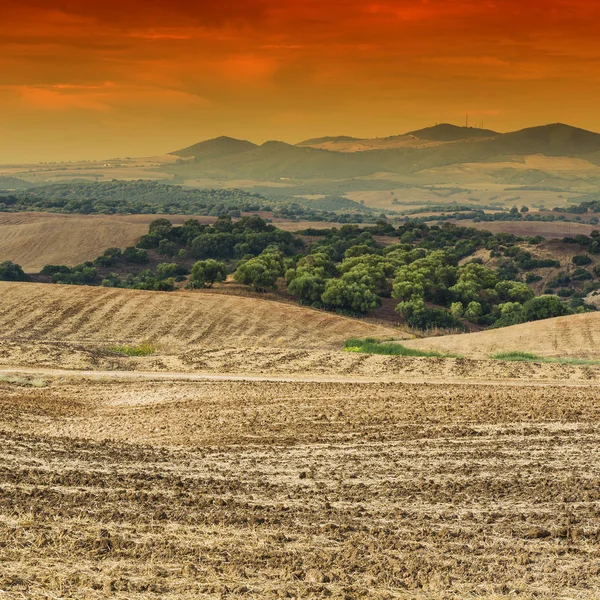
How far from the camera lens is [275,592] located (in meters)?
10.9

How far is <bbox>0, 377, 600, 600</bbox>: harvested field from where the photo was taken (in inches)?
450

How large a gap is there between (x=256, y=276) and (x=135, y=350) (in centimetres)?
3280

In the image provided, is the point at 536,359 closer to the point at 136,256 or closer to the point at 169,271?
the point at 169,271

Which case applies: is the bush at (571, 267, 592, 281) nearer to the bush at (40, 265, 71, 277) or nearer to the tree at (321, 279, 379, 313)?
the tree at (321, 279, 379, 313)

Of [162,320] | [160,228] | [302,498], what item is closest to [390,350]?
[162,320]

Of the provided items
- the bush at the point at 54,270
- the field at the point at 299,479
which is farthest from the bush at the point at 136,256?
the field at the point at 299,479

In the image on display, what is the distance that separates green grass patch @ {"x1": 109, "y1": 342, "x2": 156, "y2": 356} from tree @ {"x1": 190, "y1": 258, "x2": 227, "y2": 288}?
31.7m

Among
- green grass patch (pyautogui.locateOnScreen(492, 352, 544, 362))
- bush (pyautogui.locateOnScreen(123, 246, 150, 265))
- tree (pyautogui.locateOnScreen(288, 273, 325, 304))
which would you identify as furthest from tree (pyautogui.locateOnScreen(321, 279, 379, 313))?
bush (pyautogui.locateOnScreen(123, 246, 150, 265))

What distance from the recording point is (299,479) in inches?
678

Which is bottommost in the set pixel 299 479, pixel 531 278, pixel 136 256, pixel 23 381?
pixel 531 278

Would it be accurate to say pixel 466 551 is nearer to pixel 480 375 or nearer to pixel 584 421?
pixel 584 421

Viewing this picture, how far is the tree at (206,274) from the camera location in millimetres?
75938

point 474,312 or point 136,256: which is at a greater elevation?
point 136,256

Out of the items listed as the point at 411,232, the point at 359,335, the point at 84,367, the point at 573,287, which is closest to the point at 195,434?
the point at 84,367
